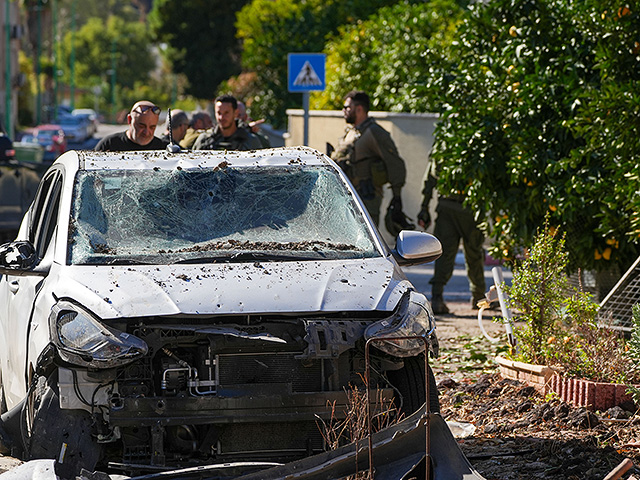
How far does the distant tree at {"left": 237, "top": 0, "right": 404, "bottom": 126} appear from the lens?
2953 cm

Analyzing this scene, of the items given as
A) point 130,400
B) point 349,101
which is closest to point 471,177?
point 349,101

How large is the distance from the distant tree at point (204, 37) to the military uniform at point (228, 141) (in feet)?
119

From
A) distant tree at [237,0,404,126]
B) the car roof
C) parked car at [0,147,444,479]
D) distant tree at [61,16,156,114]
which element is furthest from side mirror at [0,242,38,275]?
distant tree at [61,16,156,114]

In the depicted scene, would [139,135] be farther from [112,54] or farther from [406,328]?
[112,54]

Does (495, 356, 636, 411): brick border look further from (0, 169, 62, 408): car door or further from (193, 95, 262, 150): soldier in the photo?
(193, 95, 262, 150): soldier

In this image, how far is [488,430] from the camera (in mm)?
7004

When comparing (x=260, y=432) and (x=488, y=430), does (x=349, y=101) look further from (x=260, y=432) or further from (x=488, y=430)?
(x=260, y=432)

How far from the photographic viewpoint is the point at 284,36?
3033 centimetres

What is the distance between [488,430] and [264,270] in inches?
78.8

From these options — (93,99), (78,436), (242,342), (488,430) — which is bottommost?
(93,99)

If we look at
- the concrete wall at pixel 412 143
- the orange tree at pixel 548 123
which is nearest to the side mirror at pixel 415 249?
the orange tree at pixel 548 123

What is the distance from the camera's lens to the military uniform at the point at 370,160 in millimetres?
12320

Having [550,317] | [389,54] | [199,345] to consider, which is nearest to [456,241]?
[550,317]

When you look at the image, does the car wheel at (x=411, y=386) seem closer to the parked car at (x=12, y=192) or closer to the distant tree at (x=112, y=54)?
the parked car at (x=12, y=192)
